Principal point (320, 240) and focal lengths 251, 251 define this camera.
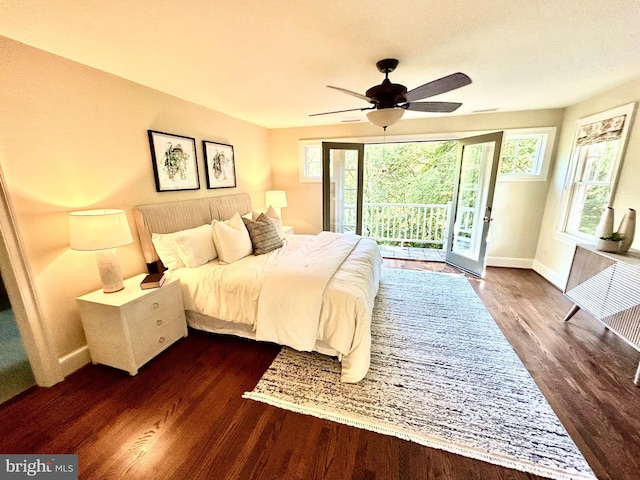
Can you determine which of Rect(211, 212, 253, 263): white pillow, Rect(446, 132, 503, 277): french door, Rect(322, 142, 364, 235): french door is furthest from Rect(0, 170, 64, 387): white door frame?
Rect(446, 132, 503, 277): french door

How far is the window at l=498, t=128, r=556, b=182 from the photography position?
3801mm

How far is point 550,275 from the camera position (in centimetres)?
369

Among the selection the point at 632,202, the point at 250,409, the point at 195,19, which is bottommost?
the point at 250,409

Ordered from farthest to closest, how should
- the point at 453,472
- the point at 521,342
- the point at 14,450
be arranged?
the point at 521,342 → the point at 14,450 → the point at 453,472

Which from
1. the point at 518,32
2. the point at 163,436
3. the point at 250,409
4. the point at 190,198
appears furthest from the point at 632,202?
the point at 190,198

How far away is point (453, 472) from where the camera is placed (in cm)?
131

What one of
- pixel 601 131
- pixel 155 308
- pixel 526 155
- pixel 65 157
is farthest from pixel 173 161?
pixel 526 155

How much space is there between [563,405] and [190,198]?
12.8 ft

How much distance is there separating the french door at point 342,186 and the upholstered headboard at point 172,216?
5.91ft

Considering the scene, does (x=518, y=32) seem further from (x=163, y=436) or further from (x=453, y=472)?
(x=163, y=436)

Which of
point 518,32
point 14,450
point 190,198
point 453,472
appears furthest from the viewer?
point 190,198

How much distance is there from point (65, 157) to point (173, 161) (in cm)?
Result: 99

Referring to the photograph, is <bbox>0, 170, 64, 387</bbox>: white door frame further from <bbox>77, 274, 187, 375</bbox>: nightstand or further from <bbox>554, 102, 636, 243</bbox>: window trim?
<bbox>554, 102, 636, 243</bbox>: window trim

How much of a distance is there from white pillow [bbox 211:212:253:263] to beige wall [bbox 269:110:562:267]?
97.2 inches
